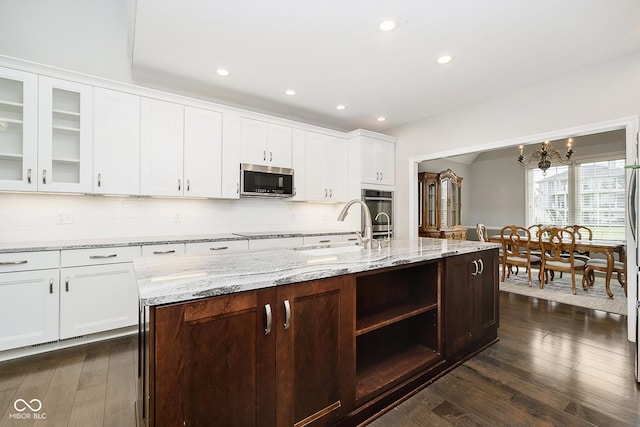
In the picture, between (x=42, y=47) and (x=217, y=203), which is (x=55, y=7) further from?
(x=217, y=203)

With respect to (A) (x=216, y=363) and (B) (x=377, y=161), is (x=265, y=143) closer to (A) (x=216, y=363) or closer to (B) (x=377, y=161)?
(B) (x=377, y=161)

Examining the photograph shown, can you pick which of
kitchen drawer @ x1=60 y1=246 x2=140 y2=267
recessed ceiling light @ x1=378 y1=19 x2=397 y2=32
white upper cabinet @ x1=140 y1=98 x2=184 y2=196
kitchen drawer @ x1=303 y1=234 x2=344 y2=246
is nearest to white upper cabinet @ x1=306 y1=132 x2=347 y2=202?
kitchen drawer @ x1=303 y1=234 x2=344 y2=246

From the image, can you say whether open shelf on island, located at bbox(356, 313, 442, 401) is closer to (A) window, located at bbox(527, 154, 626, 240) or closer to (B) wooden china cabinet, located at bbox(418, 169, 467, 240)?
(B) wooden china cabinet, located at bbox(418, 169, 467, 240)

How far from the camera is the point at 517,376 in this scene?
6.75 feet

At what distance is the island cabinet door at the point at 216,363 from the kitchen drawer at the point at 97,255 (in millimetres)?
2105

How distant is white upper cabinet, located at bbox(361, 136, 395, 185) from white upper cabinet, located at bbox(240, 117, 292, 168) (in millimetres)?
1247

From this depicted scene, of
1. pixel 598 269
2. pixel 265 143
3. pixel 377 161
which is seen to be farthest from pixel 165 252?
pixel 598 269

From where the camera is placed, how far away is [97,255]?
8.35ft

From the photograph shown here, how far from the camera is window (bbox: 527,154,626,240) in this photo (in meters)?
5.48

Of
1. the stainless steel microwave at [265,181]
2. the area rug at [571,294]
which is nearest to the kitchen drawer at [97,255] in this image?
the stainless steel microwave at [265,181]

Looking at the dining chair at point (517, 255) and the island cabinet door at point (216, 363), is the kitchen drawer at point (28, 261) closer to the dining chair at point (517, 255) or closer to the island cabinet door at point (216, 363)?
the island cabinet door at point (216, 363)

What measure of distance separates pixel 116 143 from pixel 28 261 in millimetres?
1272

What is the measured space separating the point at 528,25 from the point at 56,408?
169 inches

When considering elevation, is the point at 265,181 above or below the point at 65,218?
above
